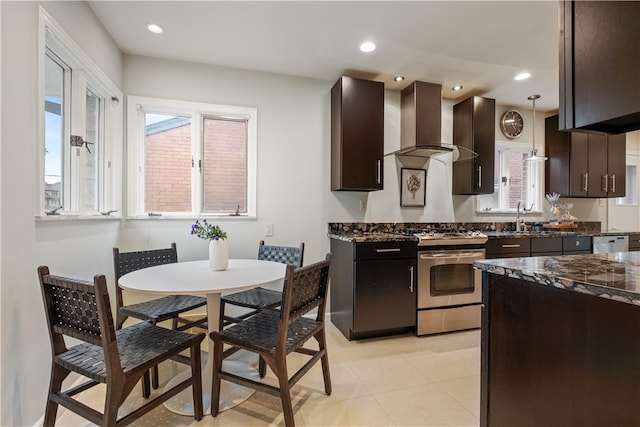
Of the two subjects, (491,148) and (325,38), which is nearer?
(325,38)

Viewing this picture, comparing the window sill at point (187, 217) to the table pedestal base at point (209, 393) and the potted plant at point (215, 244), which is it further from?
the table pedestal base at point (209, 393)

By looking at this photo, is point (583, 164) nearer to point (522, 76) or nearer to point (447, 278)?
point (522, 76)

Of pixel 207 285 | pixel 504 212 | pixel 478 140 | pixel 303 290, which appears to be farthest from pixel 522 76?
pixel 207 285

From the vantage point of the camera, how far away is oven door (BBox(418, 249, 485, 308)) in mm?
2773

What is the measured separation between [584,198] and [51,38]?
591cm

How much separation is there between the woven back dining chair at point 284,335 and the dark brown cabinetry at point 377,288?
825mm

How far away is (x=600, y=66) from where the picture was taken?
0.94 meters

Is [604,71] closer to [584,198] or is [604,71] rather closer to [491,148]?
[491,148]

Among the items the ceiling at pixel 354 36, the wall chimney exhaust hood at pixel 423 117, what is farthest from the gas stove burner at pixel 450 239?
the ceiling at pixel 354 36

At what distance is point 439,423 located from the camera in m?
1.65

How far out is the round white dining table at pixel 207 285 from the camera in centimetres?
154

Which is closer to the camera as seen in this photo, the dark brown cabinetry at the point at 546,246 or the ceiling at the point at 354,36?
the ceiling at the point at 354,36

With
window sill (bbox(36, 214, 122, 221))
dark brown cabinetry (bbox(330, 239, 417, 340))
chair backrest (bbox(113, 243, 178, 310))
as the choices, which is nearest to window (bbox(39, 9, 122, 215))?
window sill (bbox(36, 214, 122, 221))

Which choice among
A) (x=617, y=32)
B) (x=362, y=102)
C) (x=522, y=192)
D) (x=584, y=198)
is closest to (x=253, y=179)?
(x=362, y=102)
